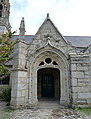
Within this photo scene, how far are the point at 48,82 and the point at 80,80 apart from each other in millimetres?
4402

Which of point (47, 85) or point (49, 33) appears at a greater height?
point (49, 33)

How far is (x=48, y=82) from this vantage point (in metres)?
9.82

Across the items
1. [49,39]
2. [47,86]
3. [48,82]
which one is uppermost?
[49,39]

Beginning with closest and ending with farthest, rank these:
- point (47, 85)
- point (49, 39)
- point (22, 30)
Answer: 1. point (49, 39)
2. point (22, 30)
3. point (47, 85)

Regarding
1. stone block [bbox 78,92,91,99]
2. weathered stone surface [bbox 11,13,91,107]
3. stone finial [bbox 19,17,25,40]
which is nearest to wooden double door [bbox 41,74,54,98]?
weathered stone surface [bbox 11,13,91,107]

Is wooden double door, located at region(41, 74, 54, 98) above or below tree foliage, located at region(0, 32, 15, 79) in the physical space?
below

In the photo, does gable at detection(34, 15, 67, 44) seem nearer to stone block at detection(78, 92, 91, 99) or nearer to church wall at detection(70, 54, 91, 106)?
church wall at detection(70, 54, 91, 106)

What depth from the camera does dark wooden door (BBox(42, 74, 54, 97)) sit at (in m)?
9.68

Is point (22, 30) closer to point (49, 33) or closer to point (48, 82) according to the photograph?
point (49, 33)

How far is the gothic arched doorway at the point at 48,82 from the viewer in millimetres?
9562

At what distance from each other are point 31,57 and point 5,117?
3401mm

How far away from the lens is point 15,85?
5.76m

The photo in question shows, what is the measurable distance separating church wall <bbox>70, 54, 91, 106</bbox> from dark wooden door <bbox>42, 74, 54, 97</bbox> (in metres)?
4.17

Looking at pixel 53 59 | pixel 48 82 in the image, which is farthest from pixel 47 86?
pixel 53 59
